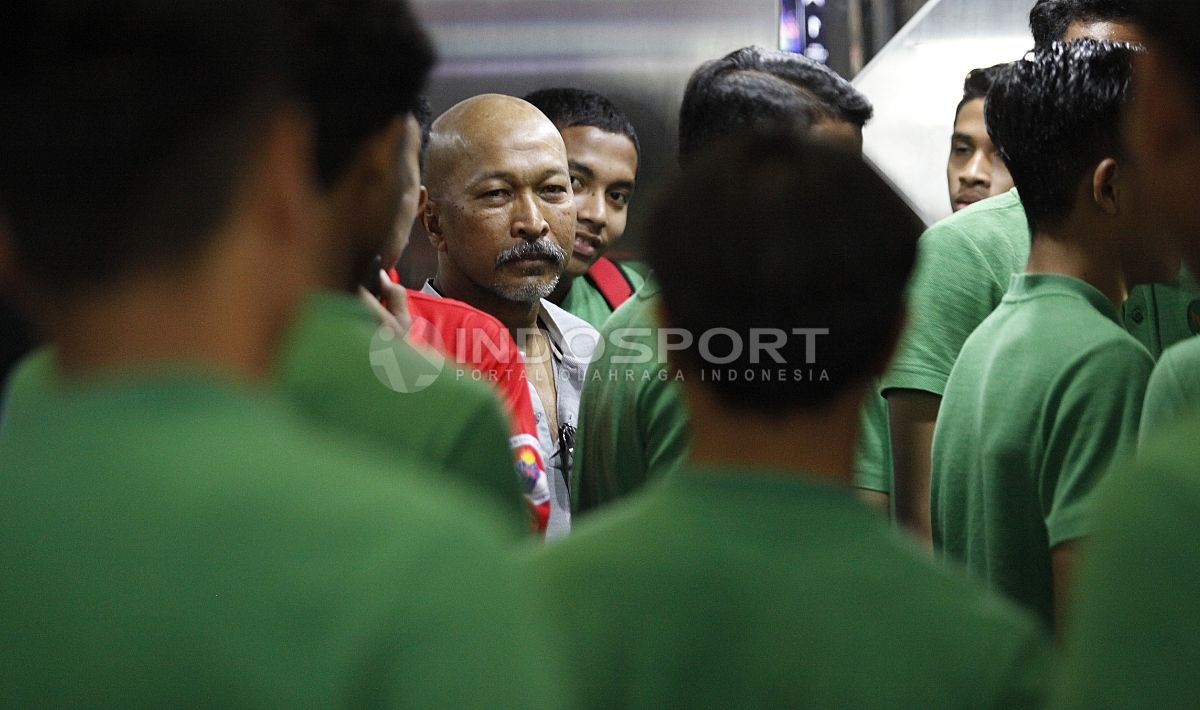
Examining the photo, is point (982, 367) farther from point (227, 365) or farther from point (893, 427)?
point (227, 365)

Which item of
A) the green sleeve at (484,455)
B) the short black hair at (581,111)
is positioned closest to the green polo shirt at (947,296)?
the green sleeve at (484,455)

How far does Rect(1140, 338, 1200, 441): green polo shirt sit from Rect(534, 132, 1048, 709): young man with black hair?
327 millimetres

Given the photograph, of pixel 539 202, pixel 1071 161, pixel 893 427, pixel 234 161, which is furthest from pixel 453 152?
pixel 234 161

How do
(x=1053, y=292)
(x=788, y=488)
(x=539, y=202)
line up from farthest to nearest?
(x=539, y=202)
(x=1053, y=292)
(x=788, y=488)

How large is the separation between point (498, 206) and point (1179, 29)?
1.52 metres

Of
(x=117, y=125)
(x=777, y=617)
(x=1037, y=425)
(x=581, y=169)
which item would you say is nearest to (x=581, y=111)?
(x=581, y=169)

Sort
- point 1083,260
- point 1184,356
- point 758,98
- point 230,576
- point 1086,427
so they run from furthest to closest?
point 758,98 < point 1083,260 < point 1086,427 < point 1184,356 < point 230,576

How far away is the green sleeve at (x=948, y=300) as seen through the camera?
1.73 meters

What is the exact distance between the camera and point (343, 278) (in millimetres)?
1030

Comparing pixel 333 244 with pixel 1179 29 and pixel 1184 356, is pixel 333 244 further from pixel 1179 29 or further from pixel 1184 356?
pixel 1184 356

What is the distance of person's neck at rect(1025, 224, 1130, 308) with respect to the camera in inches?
52.6

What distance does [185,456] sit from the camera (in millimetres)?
500

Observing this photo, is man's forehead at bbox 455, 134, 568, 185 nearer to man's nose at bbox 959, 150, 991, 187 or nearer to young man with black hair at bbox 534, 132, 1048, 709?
man's nose at bbox 959, 150, 991, 187

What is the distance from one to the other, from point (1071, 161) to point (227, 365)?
1070mm
